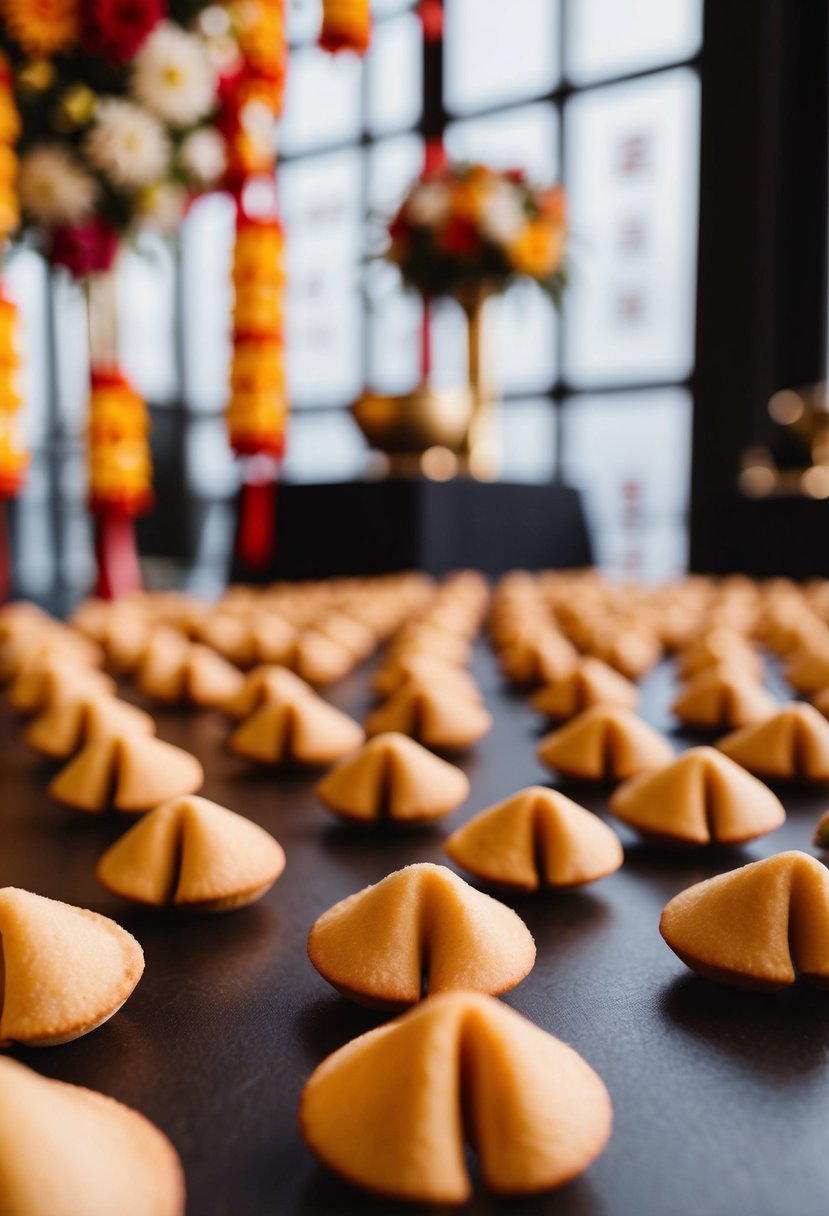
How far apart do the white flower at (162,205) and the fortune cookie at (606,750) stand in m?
1.57

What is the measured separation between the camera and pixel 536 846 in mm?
523

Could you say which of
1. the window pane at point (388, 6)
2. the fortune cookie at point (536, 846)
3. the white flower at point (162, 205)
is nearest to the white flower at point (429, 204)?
the white flower at point (162, 205)

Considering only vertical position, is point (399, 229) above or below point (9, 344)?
above

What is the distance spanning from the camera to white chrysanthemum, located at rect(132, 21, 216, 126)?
173 centimetres

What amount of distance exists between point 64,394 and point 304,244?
156 centimetres

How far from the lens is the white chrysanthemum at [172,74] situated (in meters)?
1.73

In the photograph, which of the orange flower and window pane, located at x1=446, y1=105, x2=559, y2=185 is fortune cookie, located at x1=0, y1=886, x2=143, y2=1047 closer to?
the orange flower

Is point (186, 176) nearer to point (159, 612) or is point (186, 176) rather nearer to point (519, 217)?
point (159, 612)

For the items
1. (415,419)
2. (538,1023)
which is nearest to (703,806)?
(538,1023)

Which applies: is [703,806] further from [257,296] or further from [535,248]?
[535,248]

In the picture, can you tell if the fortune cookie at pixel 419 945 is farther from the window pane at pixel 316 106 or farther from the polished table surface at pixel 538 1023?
the window pane at pixel 316 106

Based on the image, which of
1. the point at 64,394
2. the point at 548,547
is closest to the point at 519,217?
the point at 548,547

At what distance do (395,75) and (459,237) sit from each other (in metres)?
2.55

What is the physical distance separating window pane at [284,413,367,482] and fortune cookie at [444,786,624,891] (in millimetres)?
4903
